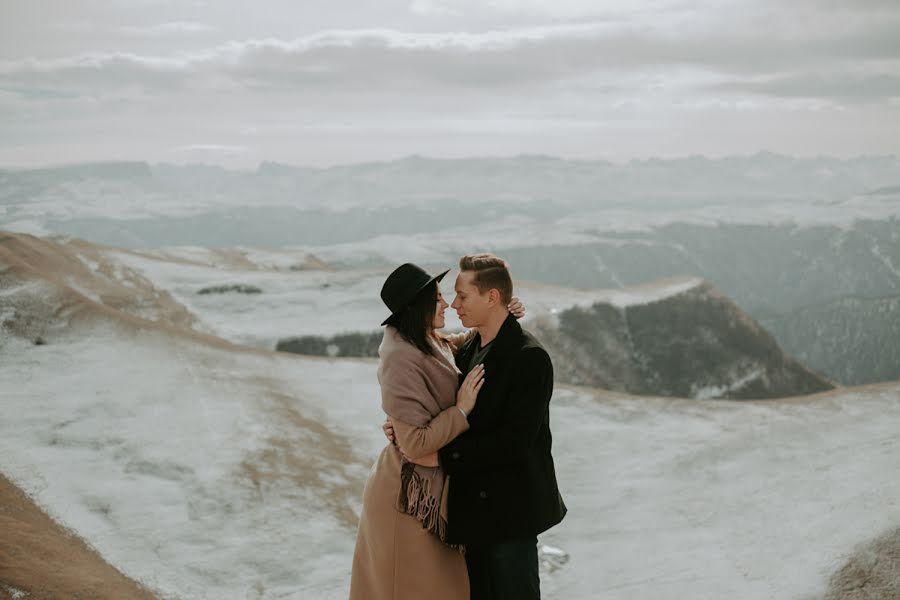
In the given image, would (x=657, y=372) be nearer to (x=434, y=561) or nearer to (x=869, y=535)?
(x=869, y=535)

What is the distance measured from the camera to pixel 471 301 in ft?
25.2

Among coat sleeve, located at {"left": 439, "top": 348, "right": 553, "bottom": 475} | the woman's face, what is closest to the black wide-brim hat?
the woman's face

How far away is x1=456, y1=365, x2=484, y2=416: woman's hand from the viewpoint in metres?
7.39

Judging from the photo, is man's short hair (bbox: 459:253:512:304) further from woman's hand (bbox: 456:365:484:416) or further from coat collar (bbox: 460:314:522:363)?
woman's hand (bbox: 456:365:484:416)

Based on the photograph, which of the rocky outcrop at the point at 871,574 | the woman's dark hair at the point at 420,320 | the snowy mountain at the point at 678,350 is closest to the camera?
the woman's dark hair at the point at 420,320

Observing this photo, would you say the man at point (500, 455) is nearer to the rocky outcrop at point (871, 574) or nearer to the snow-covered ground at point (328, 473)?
the snow-covered ground at point (328, 473)

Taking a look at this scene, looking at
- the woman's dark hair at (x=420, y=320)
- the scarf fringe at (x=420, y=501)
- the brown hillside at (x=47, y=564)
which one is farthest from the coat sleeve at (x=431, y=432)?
the brown hillside at (x=47, y=564)

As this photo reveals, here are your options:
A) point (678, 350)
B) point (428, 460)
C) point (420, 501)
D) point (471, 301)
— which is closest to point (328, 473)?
point (420, 501)

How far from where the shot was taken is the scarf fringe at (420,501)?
7.52 m

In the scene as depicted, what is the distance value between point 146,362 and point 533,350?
2471cm

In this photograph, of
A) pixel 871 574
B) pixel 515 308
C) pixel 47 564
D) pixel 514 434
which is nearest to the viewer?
pixel 514 434

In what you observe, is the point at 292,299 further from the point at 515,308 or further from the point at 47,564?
the point at 515,308

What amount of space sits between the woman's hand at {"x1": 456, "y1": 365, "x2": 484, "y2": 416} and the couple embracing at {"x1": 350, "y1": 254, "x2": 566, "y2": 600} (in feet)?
0.03

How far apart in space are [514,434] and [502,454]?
0.74ft
